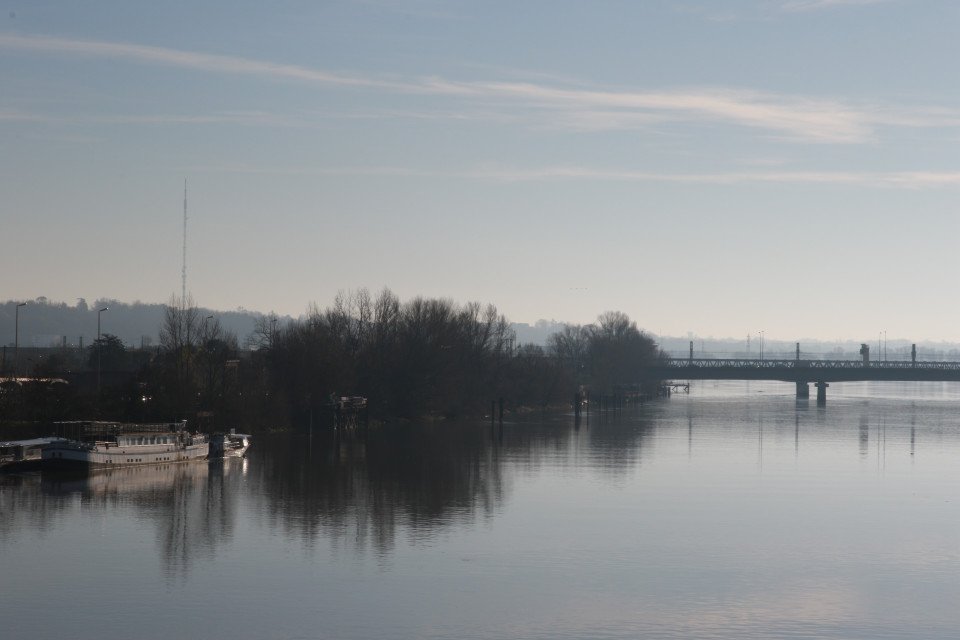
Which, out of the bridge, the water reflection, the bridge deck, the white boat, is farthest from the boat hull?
the bridge deck

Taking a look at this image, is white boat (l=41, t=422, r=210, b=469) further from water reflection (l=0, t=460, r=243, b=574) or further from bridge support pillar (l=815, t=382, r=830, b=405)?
bridge support pillar (l=815, t=382, r=830, b=405)

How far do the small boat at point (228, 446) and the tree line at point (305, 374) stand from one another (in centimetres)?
513

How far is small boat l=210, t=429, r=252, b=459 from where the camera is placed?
67688 mm

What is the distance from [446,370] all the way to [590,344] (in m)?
78.4

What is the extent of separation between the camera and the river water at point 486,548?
2845 centimetres

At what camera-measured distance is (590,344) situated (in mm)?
184750

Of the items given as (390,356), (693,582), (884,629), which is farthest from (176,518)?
(390,356)

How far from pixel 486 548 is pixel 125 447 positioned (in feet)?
95.4

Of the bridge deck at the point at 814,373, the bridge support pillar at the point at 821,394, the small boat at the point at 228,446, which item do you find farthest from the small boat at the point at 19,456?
the bridge support pillar at the point at 821,394

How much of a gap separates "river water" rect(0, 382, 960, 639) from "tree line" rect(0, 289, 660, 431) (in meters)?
10.3

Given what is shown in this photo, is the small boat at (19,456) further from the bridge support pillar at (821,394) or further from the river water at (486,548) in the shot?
the bridge support pillar at (821,394)

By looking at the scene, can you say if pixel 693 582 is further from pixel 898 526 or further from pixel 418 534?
pixel 898 526

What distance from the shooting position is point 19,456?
57094 mm

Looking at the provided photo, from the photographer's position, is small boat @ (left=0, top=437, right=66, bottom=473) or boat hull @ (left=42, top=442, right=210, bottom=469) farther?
boat hull @ (left=42, top=442, right=210, bottom=469)
